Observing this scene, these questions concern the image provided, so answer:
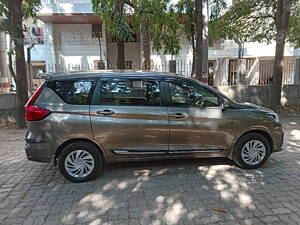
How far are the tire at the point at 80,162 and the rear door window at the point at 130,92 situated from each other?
0.76 meters

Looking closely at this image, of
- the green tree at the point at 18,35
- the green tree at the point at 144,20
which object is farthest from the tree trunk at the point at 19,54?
the green tree at the point at 144,20

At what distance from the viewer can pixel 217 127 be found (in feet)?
12.5

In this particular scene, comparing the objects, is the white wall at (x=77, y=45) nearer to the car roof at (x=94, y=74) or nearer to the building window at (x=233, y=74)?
the building window at (x=233, y=74)

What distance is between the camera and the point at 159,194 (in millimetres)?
3240

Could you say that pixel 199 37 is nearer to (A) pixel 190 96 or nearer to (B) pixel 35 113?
(A) pixel 190 96

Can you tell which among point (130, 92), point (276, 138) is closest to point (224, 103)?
point (276, 138)

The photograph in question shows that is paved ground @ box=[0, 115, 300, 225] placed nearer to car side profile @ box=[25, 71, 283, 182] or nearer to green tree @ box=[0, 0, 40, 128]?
car side profile @ box=[25, 71, 283, 182]

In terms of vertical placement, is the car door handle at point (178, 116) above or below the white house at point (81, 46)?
below

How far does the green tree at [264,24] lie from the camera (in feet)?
26.4

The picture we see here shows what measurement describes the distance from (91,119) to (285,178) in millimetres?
3209

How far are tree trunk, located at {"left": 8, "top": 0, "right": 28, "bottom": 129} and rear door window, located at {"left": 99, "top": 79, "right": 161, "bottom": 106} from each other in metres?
4.80

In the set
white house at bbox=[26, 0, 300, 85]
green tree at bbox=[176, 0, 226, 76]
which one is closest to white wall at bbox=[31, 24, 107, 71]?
white house at bbox=[26, 0, 300, 85]

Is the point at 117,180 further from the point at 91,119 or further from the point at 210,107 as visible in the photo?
the point at 210,107

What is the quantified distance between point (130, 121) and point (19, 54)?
5453 millimetres
